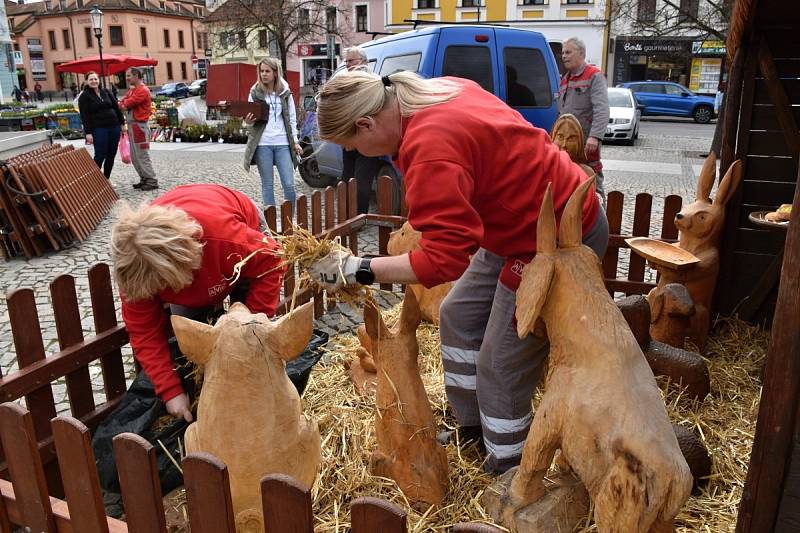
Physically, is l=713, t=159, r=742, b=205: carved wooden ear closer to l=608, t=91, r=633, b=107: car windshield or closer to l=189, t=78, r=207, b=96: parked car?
l=608, t=91, r=633, b=107: car windshield

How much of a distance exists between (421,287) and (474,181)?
2.25 metres

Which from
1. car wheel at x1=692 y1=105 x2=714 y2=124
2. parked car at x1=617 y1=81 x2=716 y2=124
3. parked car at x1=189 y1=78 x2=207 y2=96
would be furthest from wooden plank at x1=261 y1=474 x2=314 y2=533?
parked car at x1=189 y1=78 x2=207 y2=96

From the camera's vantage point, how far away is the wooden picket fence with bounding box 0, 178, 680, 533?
143 cm

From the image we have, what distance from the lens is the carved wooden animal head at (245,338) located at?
2.07 m

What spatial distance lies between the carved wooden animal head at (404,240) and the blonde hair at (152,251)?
1.93 metres

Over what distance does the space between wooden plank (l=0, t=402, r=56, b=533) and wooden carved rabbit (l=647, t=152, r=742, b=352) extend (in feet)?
10.2

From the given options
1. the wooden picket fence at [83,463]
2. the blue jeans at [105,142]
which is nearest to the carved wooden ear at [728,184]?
the wooden picket fence at [83,463]

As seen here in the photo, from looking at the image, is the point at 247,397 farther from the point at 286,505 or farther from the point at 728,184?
the point at 728,184

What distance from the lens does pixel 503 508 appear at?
6.96ft

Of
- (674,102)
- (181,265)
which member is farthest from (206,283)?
(674,102)

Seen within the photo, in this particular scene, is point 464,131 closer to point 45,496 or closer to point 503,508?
point 503,508

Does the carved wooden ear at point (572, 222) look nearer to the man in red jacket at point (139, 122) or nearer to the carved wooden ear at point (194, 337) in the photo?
the carved wooden ear at point (194, 337)

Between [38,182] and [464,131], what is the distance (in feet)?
20.3

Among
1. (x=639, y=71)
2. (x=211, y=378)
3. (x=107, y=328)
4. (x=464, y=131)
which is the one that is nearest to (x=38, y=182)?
(x=107, y=328)
